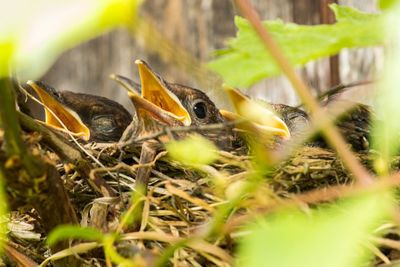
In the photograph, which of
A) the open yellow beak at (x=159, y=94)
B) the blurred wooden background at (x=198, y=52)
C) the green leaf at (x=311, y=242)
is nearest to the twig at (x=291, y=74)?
the green leaf at (x=311, y=242)

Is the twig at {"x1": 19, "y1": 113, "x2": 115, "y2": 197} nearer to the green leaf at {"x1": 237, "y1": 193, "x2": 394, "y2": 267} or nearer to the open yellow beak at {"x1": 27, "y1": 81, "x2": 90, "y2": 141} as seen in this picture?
the green leaf at {"x1": 237, "y1": 193, "x2": 394, "y2": 267}

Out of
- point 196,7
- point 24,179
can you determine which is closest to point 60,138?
point 24,179

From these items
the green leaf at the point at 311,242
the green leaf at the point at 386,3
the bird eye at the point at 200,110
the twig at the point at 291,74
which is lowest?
the bird eye at the point at 200,110

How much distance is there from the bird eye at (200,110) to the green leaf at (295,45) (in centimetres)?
90

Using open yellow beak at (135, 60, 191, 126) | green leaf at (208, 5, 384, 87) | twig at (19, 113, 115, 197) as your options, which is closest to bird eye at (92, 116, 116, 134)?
open yellow beak at (135, 60, 191, 126)

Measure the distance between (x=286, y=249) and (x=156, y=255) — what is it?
33 centimetres

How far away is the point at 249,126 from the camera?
94cm

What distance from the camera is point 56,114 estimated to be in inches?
54.5

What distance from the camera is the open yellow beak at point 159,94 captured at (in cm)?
120

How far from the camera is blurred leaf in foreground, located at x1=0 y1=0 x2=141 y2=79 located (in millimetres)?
168

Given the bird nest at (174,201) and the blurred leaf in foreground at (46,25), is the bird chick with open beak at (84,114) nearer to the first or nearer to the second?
the bird nest at (174,201)

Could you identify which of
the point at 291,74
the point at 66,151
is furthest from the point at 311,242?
the point at 66,151

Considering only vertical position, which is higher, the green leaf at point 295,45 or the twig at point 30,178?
the green leaf at point 295,45

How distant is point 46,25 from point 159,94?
1.09 m
